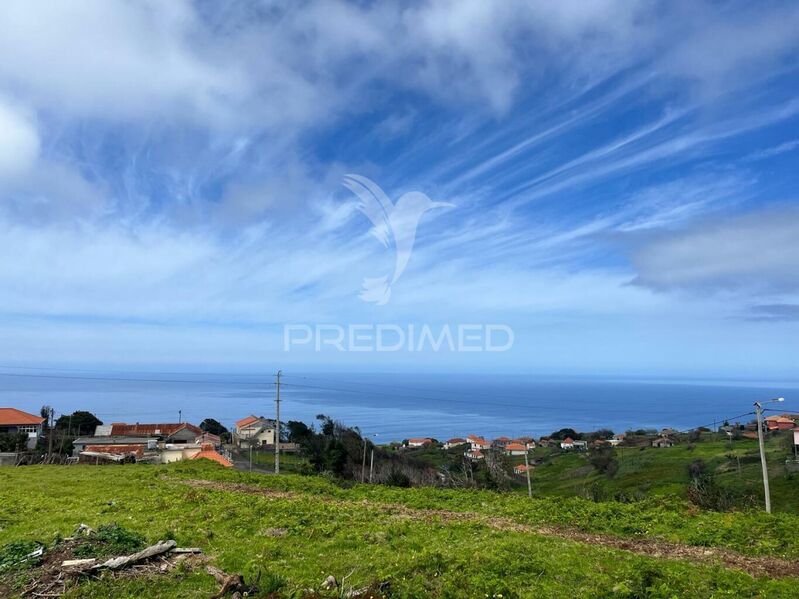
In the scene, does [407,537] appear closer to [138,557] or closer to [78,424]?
[138,557]

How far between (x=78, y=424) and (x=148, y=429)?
7.56 m

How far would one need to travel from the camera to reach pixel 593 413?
171 m

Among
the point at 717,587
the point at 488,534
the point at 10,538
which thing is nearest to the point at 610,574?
the point at 717,587

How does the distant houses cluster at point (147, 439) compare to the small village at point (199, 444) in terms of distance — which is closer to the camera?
the small village at point (199, 444)

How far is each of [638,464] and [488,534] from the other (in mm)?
47239

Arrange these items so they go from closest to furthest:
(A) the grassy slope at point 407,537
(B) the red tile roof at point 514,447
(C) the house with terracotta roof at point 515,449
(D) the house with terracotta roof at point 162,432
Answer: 1. (A) the grassy slope at point 407,537
2. (D) the house with terracotta roof at point 162,432
3. (C) the house with terracotta roof at point 515,449
4. (B) the red tile roof at point 514,447

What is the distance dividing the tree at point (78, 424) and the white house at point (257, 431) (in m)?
15.7

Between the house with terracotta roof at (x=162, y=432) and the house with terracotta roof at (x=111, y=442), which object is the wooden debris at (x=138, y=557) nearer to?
the house with terracotta roof at (x=111, y=442)

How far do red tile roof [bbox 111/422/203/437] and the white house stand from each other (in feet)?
28.6

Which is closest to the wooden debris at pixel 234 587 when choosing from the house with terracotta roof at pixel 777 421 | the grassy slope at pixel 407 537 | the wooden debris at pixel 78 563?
the grassy slope at pixel 407 537

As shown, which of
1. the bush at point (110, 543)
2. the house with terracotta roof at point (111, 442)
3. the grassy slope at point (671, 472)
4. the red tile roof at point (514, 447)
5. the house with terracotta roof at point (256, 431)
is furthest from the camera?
the red tile roof at point (514, 447)

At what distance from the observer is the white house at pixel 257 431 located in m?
63.8

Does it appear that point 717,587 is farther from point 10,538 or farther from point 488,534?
point 10,538

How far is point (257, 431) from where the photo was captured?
64875 mm
